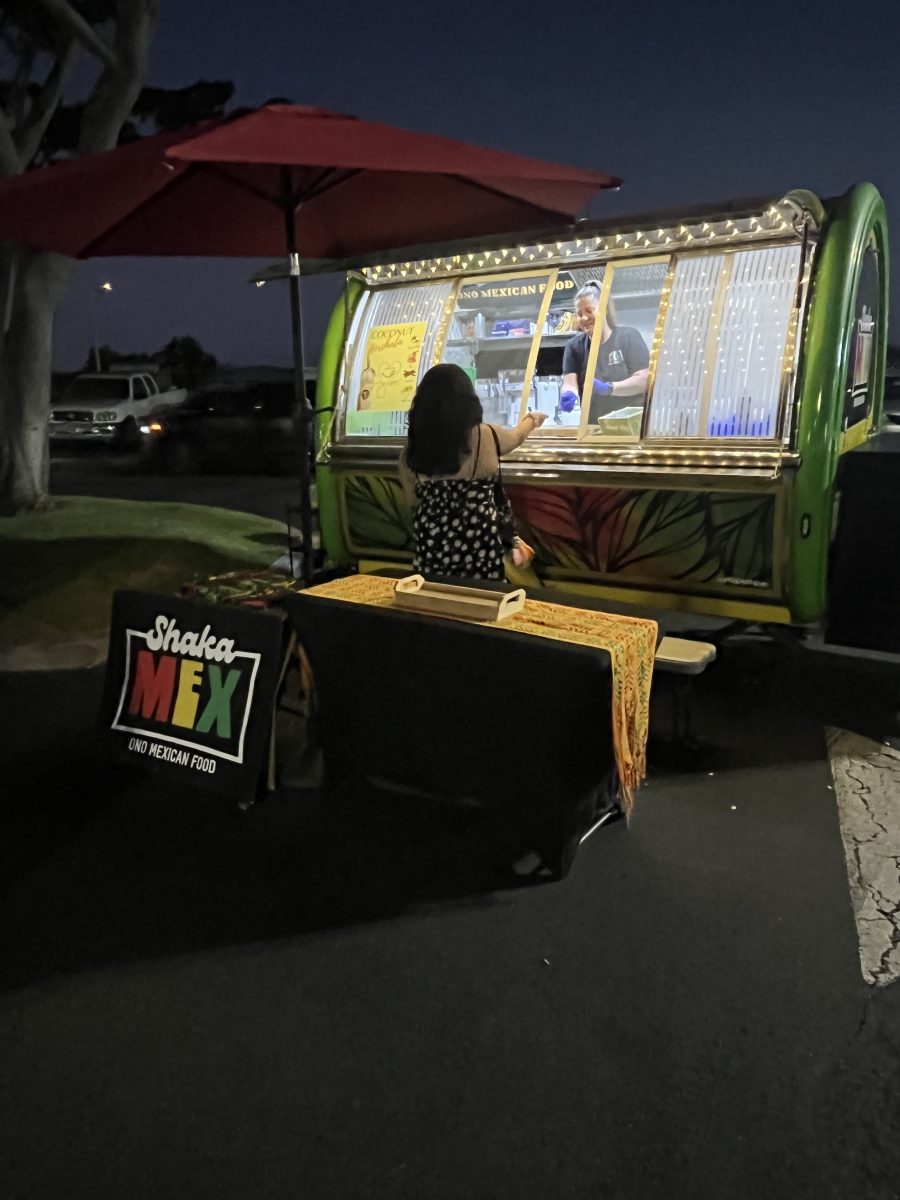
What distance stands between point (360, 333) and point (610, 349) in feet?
5.68

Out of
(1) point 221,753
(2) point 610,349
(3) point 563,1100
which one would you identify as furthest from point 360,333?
(3) point 563,1100

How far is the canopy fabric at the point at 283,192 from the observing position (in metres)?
3.57

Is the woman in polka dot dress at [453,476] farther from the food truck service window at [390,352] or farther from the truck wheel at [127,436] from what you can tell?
the truck wheel at [127,436]

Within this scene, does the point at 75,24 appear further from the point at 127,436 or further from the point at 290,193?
the point at 127,436

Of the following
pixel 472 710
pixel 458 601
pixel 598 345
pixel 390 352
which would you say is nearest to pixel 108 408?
pixel 390 352

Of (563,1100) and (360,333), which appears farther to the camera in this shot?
(360,333)

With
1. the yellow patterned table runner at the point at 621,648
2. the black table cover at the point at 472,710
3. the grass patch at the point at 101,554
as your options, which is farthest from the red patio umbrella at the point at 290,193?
the grass patch at the point at 101,554

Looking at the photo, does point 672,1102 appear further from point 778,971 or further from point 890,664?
point 890,664

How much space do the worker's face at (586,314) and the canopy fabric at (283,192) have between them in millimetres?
472

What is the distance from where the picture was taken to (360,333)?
595 centimetres

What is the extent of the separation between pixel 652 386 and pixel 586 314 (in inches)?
26.9

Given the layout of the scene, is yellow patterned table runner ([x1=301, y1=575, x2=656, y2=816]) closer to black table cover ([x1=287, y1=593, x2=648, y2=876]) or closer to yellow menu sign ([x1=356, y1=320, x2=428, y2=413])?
black table cover ([x1=287, y1=593, x2=648, y2=876])

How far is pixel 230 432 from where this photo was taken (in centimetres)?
1702

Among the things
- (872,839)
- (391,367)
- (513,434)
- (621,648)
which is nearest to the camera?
(621,648)
